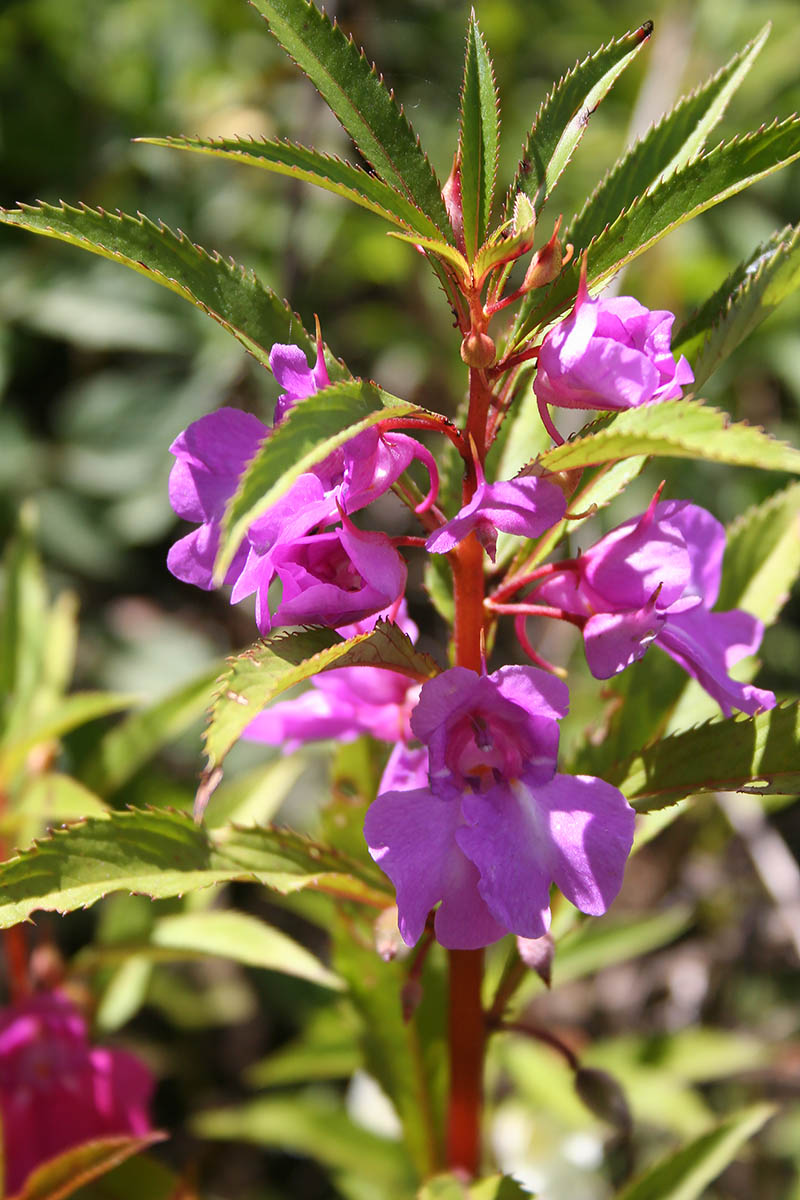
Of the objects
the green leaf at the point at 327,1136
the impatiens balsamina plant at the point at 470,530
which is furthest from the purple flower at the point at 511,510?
the green leaf at the point at 327,1136

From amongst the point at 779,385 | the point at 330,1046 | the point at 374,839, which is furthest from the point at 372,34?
the point at 374,839

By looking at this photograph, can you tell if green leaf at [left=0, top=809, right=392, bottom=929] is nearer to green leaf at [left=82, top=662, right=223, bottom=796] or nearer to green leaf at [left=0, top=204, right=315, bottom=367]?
green leaf at [left=0, top=204, right=315, bottom=367]

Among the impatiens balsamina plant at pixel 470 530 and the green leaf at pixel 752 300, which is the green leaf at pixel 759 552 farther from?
the green leaf at pixel 752 300

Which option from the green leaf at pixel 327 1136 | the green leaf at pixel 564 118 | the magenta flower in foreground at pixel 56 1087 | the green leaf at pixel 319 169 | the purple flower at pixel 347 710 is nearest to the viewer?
the green leaf at pixel 319 169

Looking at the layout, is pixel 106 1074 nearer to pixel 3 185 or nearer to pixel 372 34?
pixel 3 185

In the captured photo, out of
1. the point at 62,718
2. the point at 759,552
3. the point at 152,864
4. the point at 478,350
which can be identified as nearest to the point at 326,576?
the point at 478,350

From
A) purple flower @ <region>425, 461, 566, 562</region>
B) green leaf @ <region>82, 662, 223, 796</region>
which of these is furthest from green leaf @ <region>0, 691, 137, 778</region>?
purple flower @ <region>425, 461, 566, 562</region>

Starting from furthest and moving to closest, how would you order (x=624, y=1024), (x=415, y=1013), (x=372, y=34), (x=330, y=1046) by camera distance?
1. (x=372, y=34)
2. (x=624, y=1024)
3. (x=330, y=1046)
4. (x=415, y=1013)
